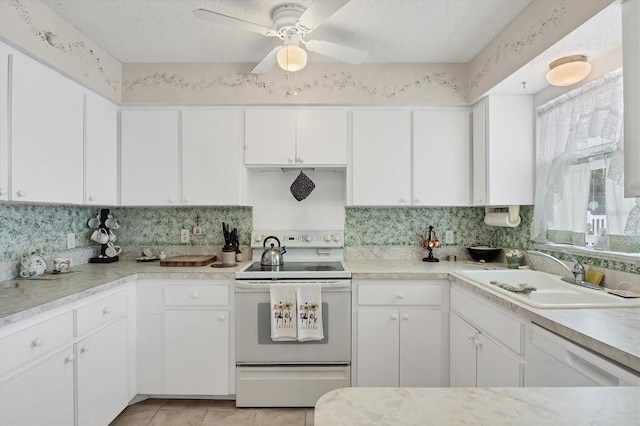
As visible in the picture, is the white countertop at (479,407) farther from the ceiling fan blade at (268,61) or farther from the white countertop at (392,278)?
the ceiling fan blade at (268,61)

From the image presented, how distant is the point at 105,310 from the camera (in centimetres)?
194

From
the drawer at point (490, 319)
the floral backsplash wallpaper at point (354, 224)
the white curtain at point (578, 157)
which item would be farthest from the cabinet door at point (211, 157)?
the white curtain at point (578, 157)

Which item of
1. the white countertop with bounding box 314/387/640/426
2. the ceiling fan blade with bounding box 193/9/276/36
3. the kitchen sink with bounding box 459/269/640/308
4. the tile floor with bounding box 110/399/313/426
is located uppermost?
the ceiling fan blade with bounding box 193/9/276/36

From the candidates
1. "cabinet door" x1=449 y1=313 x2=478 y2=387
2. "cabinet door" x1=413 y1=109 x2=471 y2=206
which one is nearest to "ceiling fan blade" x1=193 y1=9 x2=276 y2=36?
"cabinet door" x1=413 y1=109 x2=471 y2=206

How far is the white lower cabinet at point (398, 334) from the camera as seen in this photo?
2.29 metres

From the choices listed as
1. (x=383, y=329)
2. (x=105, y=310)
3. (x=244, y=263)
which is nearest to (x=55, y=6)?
(x=105, y=310)

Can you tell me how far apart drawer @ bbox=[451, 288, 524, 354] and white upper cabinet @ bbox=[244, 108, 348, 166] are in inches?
53.7

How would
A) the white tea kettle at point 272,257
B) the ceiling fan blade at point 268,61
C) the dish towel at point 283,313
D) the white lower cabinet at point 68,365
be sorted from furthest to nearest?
the white tea kettle at point 272,257 < the dish towel at point 283,313 < the ceiling fan blade at point 268,61 < the white lower cabinet at point 68,365

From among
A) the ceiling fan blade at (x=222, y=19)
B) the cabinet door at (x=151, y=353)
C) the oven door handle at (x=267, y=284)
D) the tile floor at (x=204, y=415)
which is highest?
the ceiling fan blade at (x=222, y=19)

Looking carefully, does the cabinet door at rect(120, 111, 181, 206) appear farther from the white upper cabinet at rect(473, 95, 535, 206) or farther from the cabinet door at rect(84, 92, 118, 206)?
the white upper cabinet at rect(473, 95, 535, 206)

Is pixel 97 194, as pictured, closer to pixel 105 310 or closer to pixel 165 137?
pixel 165 137

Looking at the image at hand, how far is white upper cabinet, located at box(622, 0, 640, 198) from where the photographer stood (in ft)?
4.05

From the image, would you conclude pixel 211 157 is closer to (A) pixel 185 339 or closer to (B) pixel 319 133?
(B) pixel 319 133

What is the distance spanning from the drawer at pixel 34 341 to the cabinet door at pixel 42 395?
0.05 m
